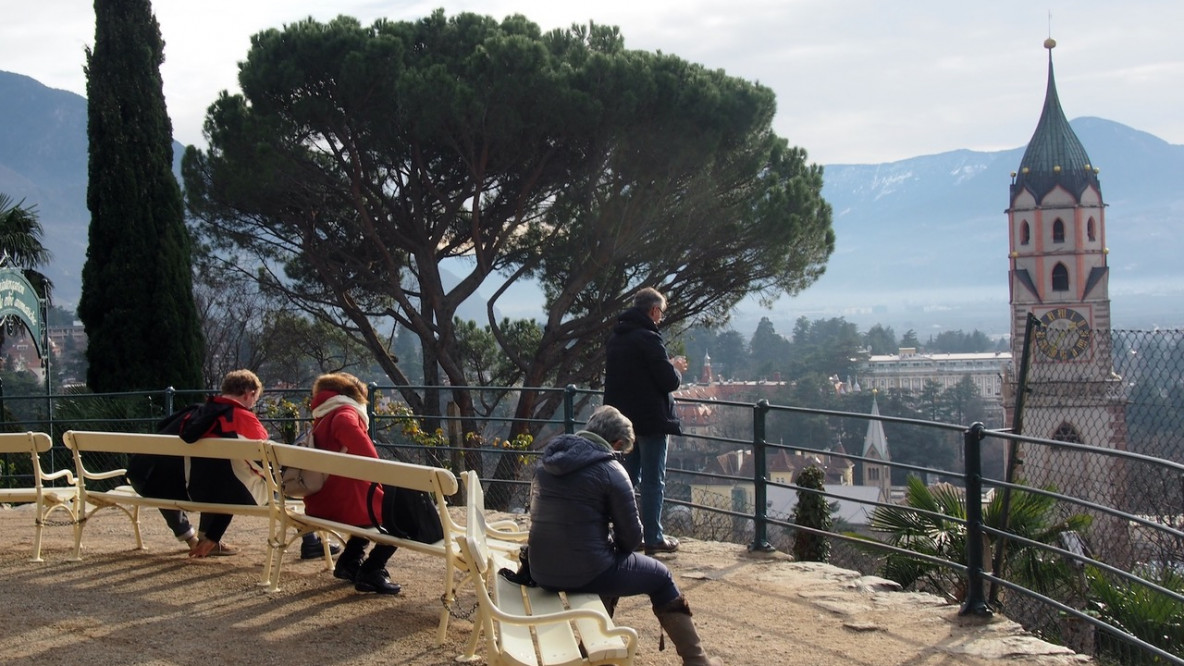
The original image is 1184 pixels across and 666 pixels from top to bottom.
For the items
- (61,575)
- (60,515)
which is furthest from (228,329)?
(61,575)

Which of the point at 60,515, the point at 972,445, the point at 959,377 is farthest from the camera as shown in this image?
the point at 959,377

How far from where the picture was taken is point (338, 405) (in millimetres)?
5828

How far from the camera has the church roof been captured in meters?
62.0

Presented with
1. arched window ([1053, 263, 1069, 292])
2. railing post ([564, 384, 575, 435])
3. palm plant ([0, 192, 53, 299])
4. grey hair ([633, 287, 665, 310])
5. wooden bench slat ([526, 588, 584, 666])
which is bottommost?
wooden bench slat ([526, 588, 584, 666])

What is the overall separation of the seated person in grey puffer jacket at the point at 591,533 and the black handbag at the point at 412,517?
109cm

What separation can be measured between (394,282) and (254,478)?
1389 centimetres

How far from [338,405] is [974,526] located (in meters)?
3.02

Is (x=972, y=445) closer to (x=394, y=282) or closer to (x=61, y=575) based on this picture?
(x=61, y=575)

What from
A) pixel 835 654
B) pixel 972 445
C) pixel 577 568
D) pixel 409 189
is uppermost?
pixel 409 189

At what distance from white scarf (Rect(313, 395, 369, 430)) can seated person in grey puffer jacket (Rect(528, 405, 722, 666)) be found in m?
1.86

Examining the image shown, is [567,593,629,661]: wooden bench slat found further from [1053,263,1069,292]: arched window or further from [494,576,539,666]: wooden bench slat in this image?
[1053,263,1069,292]: arched window

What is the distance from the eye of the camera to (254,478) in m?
6.18

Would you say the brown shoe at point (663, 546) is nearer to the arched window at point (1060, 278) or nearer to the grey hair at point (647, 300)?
the grey hair at point (647, 300)

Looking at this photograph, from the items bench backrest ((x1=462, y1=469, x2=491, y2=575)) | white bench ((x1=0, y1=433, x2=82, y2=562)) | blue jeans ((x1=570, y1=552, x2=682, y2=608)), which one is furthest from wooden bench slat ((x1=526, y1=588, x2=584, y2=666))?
white bench ((x1=0, y1=433, x2=82, y2=562))
